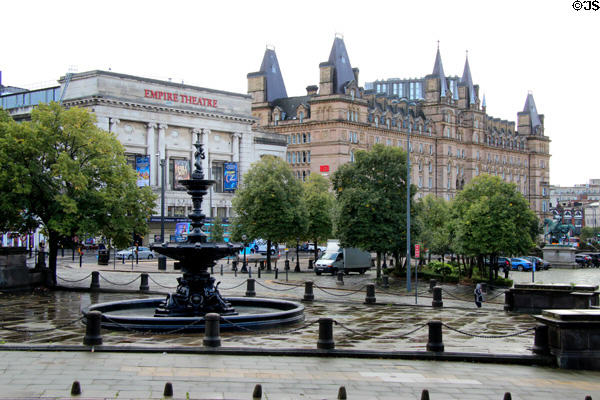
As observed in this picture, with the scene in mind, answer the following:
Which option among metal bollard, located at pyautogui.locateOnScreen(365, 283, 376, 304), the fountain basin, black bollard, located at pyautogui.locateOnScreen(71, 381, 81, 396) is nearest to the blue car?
metal bollard, located at pyautogui.locateOnScreen(365, 283, 376, 304)

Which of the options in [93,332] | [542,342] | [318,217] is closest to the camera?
[542,342]

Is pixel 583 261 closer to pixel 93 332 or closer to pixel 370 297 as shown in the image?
pixel 370 297

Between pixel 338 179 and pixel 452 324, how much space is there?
811 inches

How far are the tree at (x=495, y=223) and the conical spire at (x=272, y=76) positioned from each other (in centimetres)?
7416

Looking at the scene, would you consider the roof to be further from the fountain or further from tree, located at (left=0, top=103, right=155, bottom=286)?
the fountain

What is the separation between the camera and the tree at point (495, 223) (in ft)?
134

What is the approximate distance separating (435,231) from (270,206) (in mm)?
15062

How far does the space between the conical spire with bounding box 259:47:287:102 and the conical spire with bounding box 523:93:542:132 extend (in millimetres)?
70304

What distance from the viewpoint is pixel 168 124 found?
82.0 metres

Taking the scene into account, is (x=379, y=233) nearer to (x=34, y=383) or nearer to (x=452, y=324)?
(x=452, y=324)

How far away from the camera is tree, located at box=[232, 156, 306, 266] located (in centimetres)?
5141

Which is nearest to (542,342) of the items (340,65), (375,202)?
(375,202)

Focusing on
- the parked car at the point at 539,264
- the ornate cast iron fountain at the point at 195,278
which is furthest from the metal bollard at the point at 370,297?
the parked car at the point at 539,264

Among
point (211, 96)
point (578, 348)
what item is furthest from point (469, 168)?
point (578, 348)
